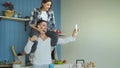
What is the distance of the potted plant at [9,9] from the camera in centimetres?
375

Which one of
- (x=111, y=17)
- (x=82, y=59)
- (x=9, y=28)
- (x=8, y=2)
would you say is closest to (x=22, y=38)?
(x=9, y=28)

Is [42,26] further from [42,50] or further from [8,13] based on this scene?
[8,13]

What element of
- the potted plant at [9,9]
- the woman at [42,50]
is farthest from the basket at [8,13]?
the woman at [42,50]

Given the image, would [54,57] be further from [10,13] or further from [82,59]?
[10,13]

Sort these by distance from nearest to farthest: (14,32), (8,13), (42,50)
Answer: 1. (42,50)
2. (8,13)
3. (14,32)

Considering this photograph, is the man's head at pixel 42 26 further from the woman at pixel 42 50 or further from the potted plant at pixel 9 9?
the potted plant at pixel 9 9

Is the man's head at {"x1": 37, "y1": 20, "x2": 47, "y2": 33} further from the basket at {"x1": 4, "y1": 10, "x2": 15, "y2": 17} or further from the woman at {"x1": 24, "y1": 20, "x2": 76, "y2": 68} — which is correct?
the basket at {"x1": 4, "y1": 10, "x2": 15, "y2": 17}

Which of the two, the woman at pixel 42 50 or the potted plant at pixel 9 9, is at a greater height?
the potted plant at pixel 9 9

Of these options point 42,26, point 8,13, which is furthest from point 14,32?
point 42,26

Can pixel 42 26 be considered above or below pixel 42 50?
above

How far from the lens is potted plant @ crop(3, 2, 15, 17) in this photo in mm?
3748

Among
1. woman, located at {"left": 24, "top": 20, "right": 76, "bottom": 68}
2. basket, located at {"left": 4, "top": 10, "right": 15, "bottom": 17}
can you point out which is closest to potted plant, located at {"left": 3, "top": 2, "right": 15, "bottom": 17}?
basket, located at {"left": 4, "top": 10, "right": 15, "bottom": 17}

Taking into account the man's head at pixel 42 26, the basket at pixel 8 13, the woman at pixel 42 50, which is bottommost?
the woman at pixel 42 50

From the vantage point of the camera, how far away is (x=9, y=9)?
3.81 meters
